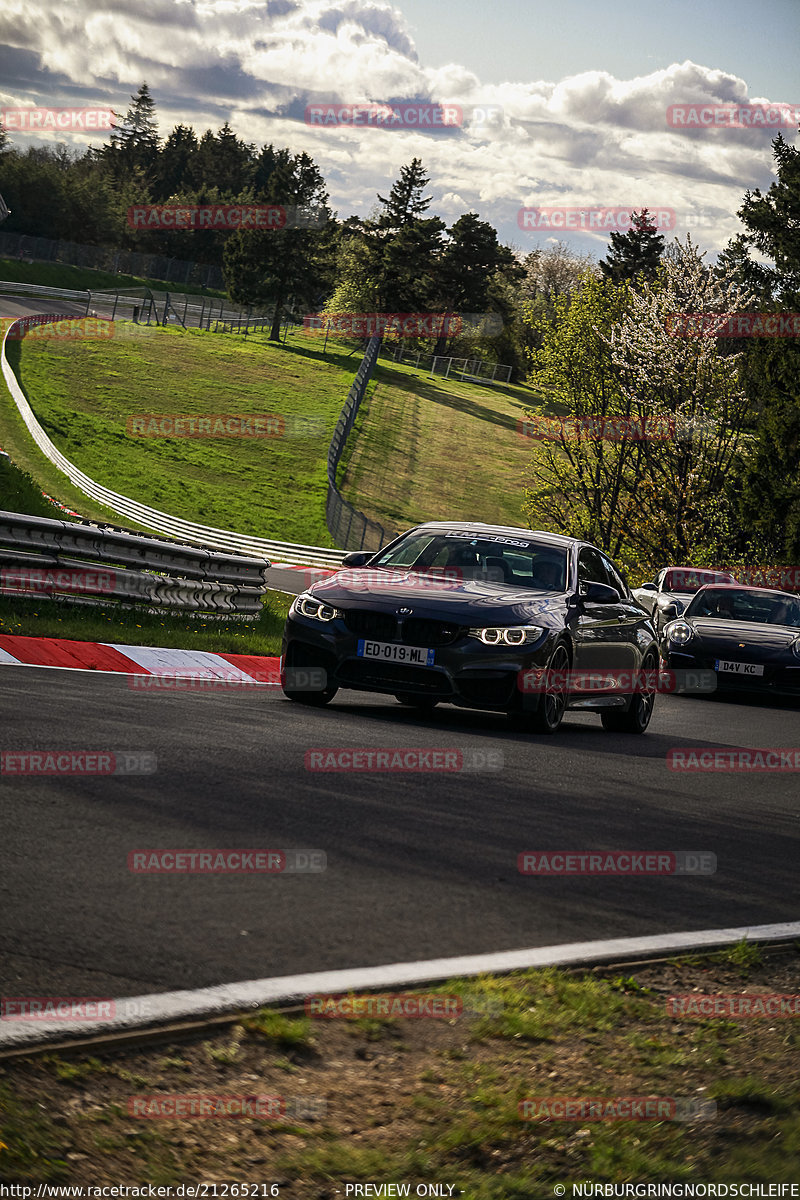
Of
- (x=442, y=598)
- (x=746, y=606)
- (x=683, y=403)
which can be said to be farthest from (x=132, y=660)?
(x=683, y=403)

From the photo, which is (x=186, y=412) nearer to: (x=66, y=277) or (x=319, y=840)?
(x=66, y=277)

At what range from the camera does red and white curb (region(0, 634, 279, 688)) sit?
452 inches

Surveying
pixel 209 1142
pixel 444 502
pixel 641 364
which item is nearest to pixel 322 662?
pixel 209 1142

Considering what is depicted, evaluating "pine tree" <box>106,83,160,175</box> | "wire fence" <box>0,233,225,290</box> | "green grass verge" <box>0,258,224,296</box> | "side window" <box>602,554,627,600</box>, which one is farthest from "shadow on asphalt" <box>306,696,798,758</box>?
"pine tree" <box>106,83,160,175</box>

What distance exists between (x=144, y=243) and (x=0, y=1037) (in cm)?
11735

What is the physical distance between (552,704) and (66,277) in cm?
8722

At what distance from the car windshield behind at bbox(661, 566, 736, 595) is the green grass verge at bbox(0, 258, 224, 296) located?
68.5 m

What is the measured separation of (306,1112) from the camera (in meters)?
3.33

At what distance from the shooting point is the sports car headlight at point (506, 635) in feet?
32.9

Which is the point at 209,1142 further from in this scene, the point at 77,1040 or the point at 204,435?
the point at 204,435

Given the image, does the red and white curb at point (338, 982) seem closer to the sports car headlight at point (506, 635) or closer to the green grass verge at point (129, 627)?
the sports car headlight at point (506, 635)

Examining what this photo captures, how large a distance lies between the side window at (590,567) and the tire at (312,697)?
2.49m

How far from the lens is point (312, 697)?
421 inches

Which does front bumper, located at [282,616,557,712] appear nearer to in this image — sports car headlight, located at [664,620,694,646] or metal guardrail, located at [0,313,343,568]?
sports car headlight, located at [664,620,694,646]
